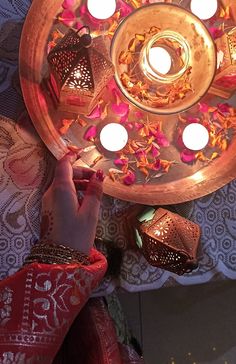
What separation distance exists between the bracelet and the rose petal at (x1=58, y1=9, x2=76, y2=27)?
48cm

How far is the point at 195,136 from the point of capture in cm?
106

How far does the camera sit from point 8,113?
0.99 m

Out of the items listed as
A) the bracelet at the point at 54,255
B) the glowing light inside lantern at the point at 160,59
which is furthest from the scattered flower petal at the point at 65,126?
the bracelet at the point at 54,255

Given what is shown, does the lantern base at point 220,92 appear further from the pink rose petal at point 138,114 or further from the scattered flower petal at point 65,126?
the scattered flower petal at point 65,126

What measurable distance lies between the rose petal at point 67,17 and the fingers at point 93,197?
12.4 inches

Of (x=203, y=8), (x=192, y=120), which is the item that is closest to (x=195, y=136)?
(x=192, y=120)

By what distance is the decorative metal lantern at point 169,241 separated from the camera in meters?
0.98

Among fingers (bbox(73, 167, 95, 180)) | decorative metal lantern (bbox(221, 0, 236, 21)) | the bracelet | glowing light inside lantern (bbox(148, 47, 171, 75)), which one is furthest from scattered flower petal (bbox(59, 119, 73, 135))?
decorative metal lantern (bbox(221, 0, 236, 21))

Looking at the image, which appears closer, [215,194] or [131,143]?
[131,143]

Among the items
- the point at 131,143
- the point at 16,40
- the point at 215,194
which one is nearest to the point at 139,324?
the point at 215,194

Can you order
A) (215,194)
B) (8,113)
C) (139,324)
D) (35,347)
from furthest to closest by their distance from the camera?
1. (139,324)
2. (215,194)
3. (8,113)
4. (35,347)

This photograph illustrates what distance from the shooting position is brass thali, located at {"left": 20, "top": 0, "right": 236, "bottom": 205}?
3.05ft

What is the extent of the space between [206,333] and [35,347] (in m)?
0.87

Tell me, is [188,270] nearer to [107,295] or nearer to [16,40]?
[107,295]
